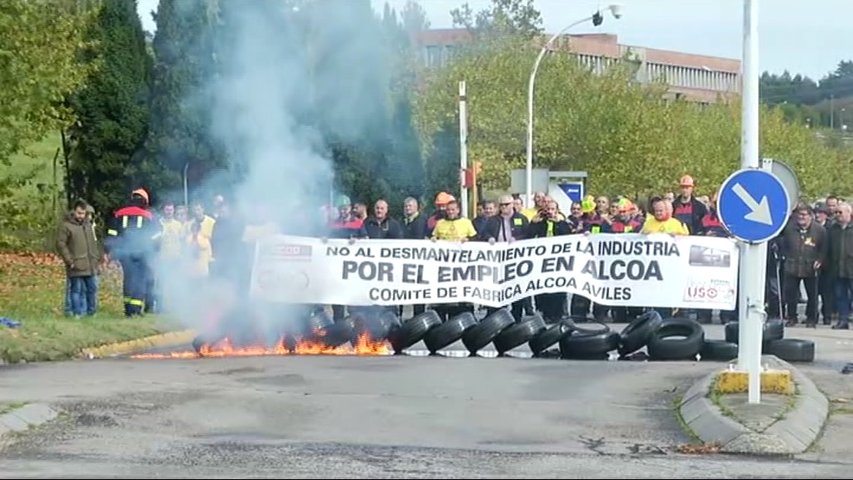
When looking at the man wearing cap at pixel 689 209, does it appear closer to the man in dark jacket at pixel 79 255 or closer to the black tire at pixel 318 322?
the black tire at pixel 318 322

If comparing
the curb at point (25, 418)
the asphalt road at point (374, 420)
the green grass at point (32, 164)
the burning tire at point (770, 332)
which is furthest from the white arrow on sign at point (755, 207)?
the green grass at point (32, 164)

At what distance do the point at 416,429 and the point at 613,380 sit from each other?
3735mm

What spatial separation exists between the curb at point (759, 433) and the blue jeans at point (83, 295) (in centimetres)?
1048

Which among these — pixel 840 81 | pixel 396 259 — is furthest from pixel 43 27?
pixel 840 81

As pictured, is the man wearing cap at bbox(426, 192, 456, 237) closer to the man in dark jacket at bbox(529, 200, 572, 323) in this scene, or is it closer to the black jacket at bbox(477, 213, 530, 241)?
the black jacket at bbox(477, 213, 530, 241)

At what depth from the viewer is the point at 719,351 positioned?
16891 millimetres

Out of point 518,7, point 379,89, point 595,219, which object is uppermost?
point 518,7

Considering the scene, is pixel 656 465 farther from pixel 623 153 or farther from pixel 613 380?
pixel 623 153

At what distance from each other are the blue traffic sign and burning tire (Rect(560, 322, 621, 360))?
190 inches

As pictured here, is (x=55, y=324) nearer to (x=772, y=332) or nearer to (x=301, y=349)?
(x=301, y=349)

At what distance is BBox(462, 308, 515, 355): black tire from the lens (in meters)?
17.5

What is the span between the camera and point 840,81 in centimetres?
11544

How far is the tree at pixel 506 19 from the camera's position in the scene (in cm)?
6338

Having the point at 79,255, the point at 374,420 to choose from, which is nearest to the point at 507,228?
the point at 79,255
